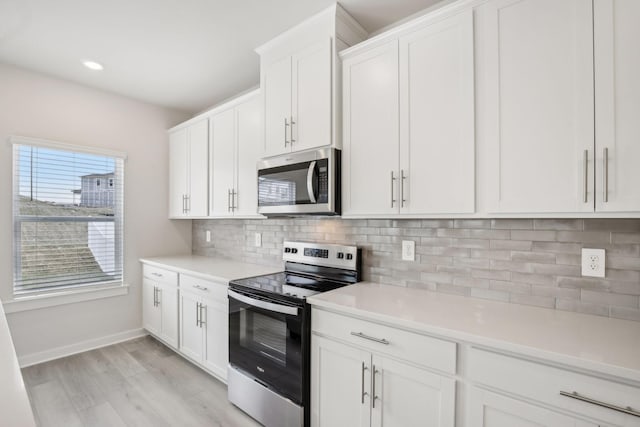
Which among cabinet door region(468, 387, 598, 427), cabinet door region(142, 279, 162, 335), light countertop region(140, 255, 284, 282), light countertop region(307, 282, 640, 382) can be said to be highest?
light countertop region(307, 282, 640, 382)

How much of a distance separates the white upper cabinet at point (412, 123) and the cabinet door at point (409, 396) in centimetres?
80

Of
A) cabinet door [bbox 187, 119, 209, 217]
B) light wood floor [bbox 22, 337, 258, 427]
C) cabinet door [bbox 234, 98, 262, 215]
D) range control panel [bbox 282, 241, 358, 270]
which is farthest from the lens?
cabinet door [bbox 187, 119, 209, 217]

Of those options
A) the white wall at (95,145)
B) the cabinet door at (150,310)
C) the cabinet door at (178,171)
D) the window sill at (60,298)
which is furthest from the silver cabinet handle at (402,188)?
the window sill at (60,298)

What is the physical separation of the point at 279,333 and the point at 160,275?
1.93m

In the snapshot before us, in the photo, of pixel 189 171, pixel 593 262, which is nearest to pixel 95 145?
pixel 189 171

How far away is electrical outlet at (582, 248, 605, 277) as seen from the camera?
4.83 ft

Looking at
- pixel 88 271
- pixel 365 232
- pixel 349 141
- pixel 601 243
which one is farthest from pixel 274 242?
pixel 601 243

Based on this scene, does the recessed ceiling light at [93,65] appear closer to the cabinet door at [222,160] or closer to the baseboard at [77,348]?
the cabinet door at [222,160]

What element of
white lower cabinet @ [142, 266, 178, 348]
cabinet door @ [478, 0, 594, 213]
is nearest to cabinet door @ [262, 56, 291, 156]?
cabinet door @ [478, 0, 594, 213]

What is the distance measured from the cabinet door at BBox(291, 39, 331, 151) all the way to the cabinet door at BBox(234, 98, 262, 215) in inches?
20.9

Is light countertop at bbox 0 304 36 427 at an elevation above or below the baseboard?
above

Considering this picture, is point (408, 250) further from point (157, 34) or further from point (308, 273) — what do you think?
point (157, 34)

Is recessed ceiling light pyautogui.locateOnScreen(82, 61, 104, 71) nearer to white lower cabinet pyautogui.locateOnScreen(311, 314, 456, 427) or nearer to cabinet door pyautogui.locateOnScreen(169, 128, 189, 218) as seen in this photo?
cabinet door pyautogui.locateOnScreen(169, 128, 189, 218)

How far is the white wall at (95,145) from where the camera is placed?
283cm
